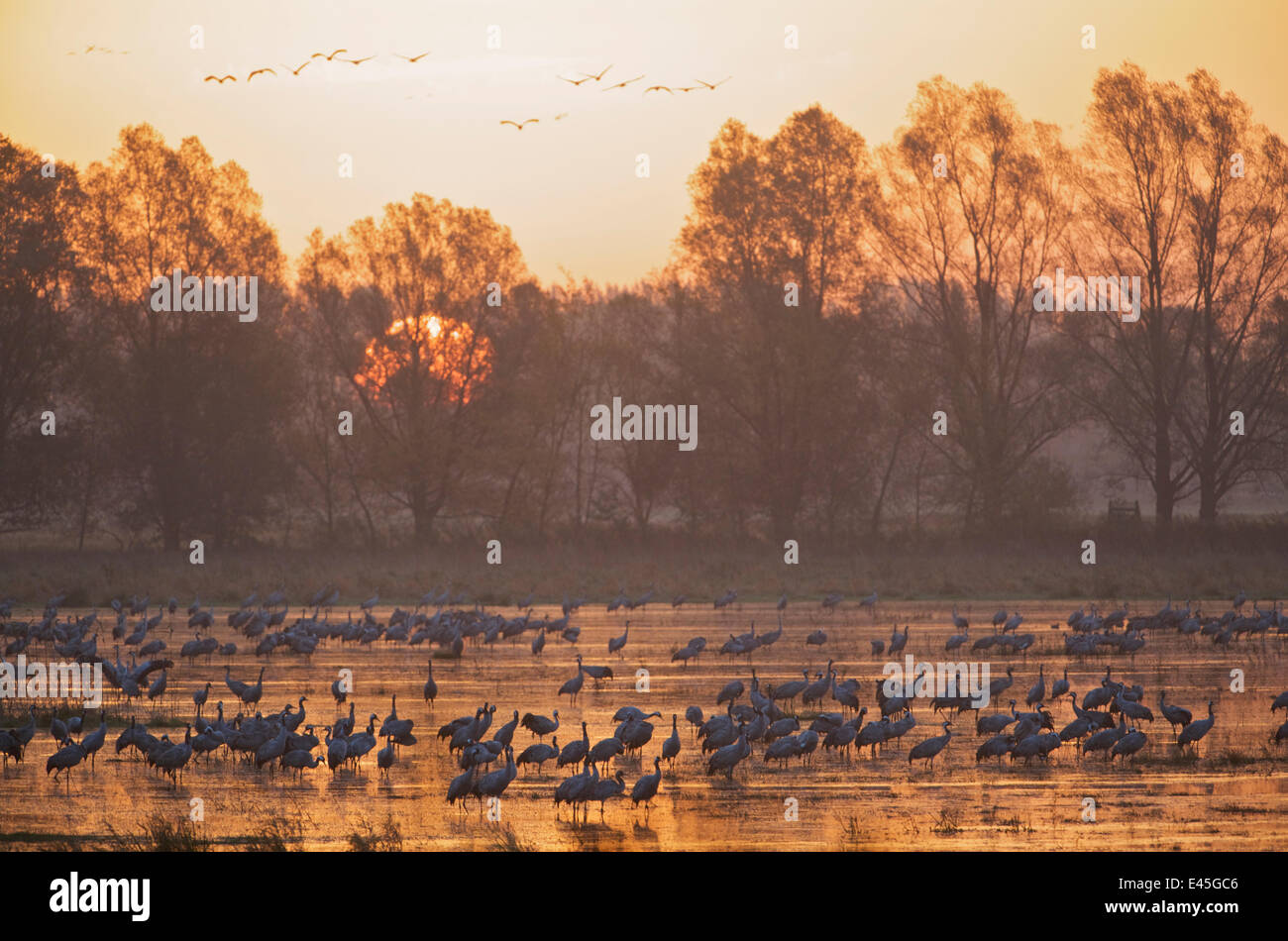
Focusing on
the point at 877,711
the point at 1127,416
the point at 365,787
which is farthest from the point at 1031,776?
the point at 1127,416

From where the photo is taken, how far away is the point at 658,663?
25125 mm

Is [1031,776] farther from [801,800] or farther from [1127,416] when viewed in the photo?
[1127,416]

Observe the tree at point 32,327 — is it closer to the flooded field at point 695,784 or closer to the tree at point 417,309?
the tree at point 417,309

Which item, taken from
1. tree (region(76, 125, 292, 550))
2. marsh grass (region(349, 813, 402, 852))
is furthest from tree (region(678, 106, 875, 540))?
marsh grass (region(349, 813, 402, 852))

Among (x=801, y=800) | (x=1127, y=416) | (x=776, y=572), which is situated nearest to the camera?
(x=801, y=800)

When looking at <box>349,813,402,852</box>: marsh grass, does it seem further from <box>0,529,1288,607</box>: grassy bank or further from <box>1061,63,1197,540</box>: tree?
<box>1061,63,1197,540</box>: tree

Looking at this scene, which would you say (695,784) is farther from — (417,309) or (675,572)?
(417,309)

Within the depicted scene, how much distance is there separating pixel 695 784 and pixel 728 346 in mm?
38310

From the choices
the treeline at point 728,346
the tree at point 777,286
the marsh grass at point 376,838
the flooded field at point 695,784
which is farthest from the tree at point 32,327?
the marsh grass at point 376,838

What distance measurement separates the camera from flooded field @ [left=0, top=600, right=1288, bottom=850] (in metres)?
12.5

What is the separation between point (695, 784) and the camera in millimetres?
14859

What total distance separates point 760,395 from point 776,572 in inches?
414

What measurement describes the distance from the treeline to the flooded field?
85.8ft

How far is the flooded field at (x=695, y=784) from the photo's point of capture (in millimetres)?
12469
